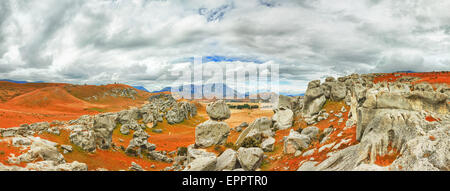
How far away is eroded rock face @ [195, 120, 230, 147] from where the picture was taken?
29436mm

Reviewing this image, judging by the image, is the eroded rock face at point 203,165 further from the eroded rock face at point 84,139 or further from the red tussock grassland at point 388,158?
the eroded rock face at point 84,139

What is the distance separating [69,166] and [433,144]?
1073 inches

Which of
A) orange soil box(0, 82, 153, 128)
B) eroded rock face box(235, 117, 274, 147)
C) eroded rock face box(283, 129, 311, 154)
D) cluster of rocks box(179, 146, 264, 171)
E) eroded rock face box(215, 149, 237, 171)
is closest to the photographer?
cluster of rocks box(179, 146, 264, 171)

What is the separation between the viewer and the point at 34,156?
19656mm

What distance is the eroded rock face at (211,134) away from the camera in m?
29.4

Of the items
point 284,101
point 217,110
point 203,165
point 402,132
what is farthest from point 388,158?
point 284,101

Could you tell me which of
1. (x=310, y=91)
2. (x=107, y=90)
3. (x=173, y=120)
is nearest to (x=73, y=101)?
(x=107, y=90)

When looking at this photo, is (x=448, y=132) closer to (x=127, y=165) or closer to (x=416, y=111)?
(x=416, y=111)

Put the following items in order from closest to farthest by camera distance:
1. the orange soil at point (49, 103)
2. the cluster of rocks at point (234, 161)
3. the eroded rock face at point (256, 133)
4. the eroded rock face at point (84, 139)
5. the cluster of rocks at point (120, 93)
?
the cluster of rocks at point (234, 161) → the eroded rock face at point (84, 139) → the eroded rock face at point (256, 133) → the orange soil at point (49, 103) → the cluster of rocks at point (120, 93)

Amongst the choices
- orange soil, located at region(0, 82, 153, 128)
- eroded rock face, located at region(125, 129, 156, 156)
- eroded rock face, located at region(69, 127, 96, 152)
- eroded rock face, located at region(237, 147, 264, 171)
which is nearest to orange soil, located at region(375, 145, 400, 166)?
eroded rock face, located at region(237, 147, 264, 171)

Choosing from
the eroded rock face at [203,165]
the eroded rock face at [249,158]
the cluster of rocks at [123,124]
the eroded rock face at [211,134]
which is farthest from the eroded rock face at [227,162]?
the cluster of rocks at [123,124]

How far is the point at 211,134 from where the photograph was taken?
29984 millimetres

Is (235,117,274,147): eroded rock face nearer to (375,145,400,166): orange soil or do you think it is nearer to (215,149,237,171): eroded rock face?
(215,149,237,171): eroded rock face

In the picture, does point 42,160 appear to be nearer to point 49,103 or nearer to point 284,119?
point 284,119
